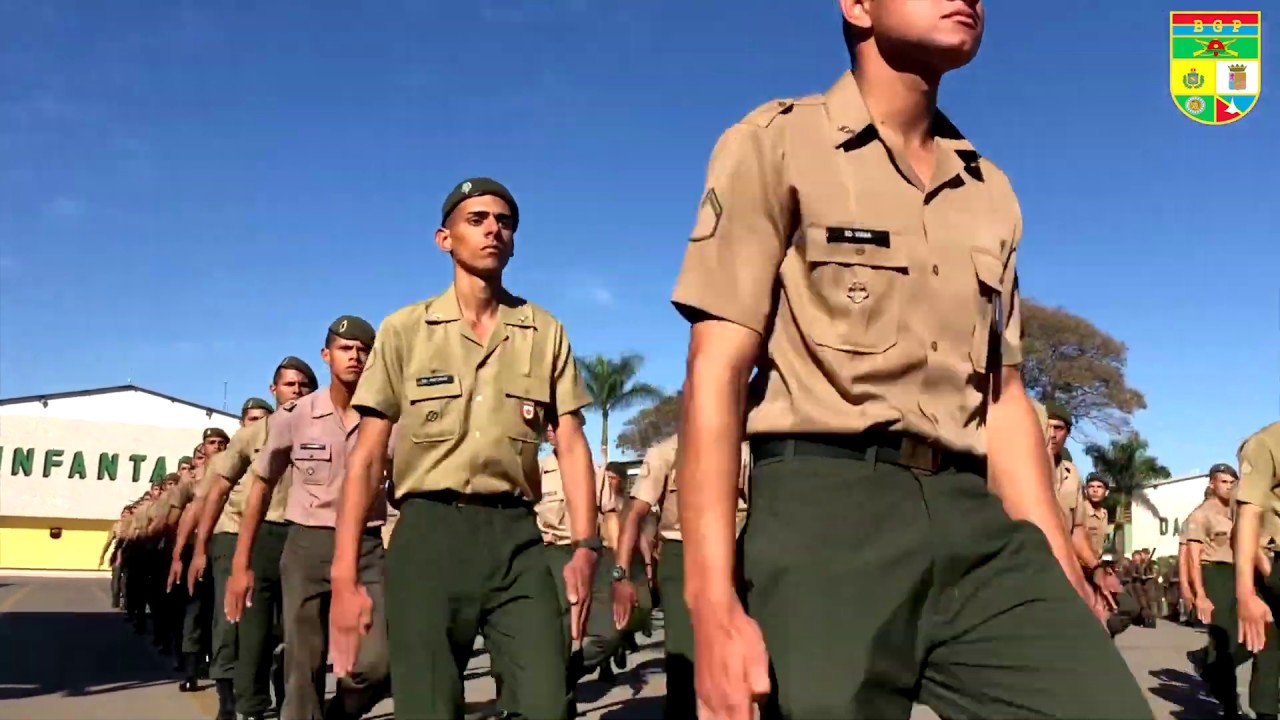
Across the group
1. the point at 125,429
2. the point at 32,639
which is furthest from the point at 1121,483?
the point at 32,639

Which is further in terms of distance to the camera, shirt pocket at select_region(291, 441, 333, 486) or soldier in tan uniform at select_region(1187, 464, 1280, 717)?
soldier in tan uniform at select_region(1187, 464, 1280, 717)

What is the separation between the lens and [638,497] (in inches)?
340

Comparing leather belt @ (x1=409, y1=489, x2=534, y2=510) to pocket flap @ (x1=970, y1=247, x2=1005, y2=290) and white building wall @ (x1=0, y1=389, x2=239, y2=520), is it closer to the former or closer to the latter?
pocket flap @ (x1=970, y1=247, x2=1005, y2=290)

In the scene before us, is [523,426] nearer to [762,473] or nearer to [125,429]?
[762,473]

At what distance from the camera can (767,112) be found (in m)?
2.26

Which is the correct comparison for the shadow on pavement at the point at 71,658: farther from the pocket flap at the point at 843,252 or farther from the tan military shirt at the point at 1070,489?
the pocket flap at the point at 843,252

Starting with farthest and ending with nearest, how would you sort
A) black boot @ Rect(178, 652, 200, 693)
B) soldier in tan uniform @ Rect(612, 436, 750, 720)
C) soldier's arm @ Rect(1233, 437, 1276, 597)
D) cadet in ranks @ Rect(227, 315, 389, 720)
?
black boot @ Rect(178, 652, 200, 693), soldier in tan uniform @ Rect(612, 436, 750, 720), soldier's arm @ Rect(1233, 437, 1276, 597), cadet in ranks @ Rect(227, 315, 389, 720)

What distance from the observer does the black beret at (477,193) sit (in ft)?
14.9

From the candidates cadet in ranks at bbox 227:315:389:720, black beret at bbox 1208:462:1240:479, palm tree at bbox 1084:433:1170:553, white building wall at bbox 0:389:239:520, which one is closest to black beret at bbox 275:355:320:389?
cadet in ranks at bbox 227:315:389:720

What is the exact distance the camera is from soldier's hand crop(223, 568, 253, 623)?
6328 millimetres

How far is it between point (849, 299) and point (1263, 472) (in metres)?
4.79

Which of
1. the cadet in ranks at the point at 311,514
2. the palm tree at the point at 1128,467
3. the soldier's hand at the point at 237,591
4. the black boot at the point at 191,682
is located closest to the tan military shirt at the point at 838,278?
the cadet in ranks at the point at 311,514

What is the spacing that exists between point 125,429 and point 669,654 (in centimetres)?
4395

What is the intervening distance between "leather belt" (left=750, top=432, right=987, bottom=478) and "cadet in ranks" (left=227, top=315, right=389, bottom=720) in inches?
138
